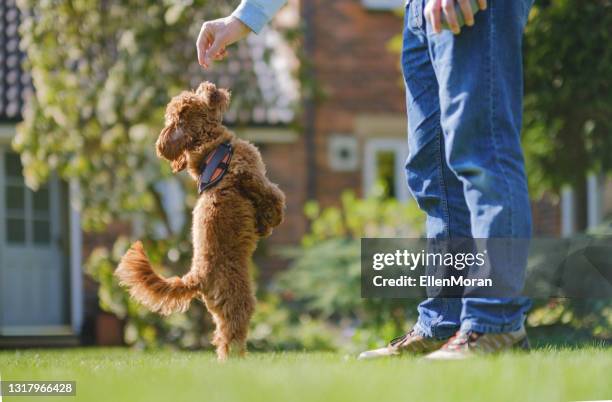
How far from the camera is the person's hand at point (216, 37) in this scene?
2.96m

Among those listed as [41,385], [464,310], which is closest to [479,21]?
[464,310]

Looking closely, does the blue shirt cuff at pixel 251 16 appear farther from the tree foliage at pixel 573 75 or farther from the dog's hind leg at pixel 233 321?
the tree foliage at pixel 573 75

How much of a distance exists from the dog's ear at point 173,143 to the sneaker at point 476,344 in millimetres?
993

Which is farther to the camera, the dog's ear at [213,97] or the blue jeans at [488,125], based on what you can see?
the dog's ear at [213,97]

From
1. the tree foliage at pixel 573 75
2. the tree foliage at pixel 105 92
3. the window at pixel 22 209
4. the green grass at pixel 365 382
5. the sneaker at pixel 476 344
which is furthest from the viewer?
the window at pixel 22 209

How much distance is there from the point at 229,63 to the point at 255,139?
2.02 metres

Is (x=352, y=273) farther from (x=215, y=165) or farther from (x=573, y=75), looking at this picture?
(x=215, y=165)

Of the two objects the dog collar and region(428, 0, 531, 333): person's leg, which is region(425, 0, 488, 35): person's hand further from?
the dog collar

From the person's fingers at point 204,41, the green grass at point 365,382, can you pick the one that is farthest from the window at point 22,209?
the green grass at point 365,382

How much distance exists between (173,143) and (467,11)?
3.19ft

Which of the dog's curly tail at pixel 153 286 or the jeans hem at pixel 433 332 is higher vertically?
the dog's curly tail at pixel 153 286

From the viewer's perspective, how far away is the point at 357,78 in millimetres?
11312

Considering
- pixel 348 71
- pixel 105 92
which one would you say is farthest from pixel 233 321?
pixel 348 71

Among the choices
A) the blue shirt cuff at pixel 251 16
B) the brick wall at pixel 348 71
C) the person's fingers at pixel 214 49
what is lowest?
the person's fingers at pixel 214 49
